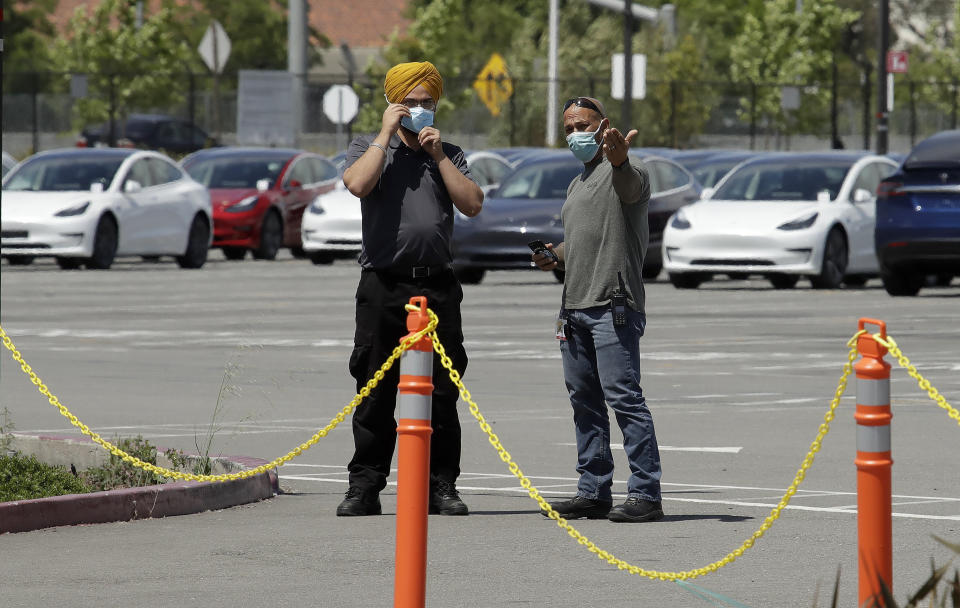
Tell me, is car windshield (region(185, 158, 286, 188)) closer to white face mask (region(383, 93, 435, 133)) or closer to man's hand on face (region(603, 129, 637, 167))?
white face mask (region(383, 93, 435, 133))

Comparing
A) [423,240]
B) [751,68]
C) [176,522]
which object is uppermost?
[751,68]

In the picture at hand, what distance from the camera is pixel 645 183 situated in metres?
9.16

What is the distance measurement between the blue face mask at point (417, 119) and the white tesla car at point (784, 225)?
1547 cm

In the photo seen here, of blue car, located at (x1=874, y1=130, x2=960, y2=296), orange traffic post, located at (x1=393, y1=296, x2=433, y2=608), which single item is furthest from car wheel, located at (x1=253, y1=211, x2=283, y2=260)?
orange traffic post, located at (x1=393, y1=296, x2=433, y2=608)

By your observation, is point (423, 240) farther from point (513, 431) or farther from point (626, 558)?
point (513, 431)

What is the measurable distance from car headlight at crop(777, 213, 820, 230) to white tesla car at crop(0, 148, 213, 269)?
8.62 metres

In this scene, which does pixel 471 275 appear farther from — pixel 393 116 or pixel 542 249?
pixel 393 116

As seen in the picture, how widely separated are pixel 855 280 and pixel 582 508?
18283 mm

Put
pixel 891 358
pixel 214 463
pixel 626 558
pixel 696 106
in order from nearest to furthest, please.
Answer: pixel 626 558
pixel 214 463
pixel 891 358
pixel 696 106

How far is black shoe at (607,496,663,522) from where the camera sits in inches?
353

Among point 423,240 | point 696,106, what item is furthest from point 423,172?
point 696,106

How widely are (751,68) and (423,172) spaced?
2378 inches

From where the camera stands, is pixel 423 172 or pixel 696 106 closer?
pixel 423 172

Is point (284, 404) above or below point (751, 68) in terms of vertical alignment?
below
